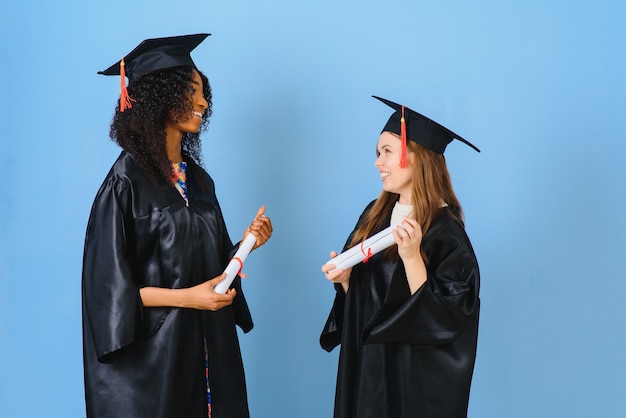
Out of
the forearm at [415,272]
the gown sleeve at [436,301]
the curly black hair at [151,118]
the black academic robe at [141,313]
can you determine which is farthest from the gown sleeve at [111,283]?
the forearm at [415,272]

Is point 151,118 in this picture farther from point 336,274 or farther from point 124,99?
point 336,274

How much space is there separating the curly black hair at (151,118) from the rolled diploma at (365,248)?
0.64 m

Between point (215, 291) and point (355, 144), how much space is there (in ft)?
4.77

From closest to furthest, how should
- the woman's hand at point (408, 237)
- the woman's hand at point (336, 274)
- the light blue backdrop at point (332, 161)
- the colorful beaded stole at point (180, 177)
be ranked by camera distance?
the woman's hand at point (408, 237)
the woman's hand at point (336, 274)
the colorful beaded stole at point (180, 177)
the light blue backdrop at point (332, 161)

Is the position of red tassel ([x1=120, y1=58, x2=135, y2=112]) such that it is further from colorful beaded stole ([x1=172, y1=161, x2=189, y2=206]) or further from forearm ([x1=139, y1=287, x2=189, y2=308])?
forearm ([x1=139, y1=287, x2=189, y2=308])

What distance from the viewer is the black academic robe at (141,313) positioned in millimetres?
2566

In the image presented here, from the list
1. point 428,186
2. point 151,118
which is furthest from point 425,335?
point 151,118

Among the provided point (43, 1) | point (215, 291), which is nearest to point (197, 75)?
point (215, 291)

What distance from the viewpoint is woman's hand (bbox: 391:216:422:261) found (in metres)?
2.53

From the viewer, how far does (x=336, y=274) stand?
2666 millimetres

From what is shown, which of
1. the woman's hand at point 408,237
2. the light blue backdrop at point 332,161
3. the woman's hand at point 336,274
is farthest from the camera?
the light blue backdrop at point 332,161

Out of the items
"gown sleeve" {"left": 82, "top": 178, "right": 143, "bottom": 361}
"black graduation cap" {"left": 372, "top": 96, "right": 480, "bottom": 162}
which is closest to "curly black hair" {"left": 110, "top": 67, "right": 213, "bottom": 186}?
"gown sleeve" {"left": 82, "top": 178, "right": 143, "bottom": 361}

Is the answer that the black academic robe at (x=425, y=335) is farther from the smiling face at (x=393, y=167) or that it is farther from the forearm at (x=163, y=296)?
the forearm at (x=163, y=296)

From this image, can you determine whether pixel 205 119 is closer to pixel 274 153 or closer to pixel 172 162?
pixel 172 162
